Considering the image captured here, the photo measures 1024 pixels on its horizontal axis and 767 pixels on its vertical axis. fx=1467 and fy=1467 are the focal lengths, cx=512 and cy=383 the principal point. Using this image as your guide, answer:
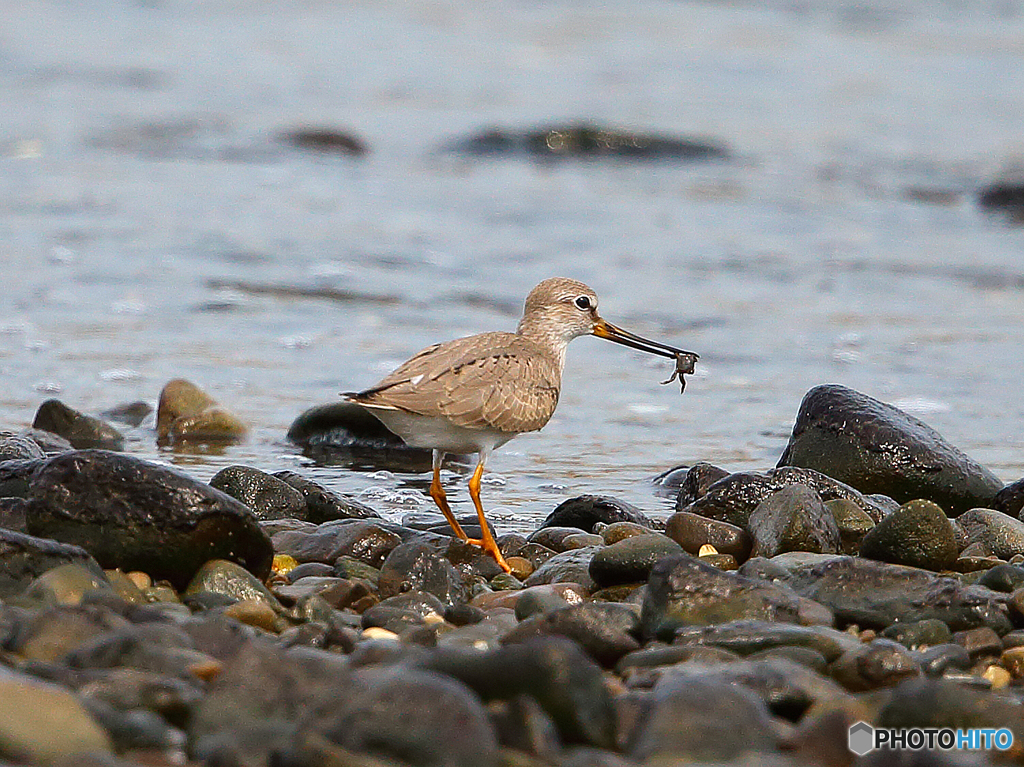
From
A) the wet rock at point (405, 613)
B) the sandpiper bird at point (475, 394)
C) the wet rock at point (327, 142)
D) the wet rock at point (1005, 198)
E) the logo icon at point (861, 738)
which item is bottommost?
the wet rock at point (405, 613)

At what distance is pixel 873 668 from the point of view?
416 cm

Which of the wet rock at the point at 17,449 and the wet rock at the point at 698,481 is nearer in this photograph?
the wet rock at the point at 17,449

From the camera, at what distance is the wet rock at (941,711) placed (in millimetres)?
3570

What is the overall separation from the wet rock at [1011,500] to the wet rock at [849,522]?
32.4 inches

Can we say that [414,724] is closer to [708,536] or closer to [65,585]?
[65,585]

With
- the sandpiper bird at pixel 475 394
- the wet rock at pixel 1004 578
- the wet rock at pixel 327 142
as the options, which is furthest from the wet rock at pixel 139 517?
the wet rock at pixel 327 142

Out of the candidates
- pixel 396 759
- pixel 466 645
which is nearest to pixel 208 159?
pixel 466 645

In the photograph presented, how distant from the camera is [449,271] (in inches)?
461

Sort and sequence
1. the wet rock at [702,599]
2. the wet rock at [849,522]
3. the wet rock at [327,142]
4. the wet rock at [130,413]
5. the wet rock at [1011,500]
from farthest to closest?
the wet rock at [327,142] → the wet rock at [130,413] → the wet rock at [1011,500] → the wet rock at [849,522] → the wet rock at [702,599]

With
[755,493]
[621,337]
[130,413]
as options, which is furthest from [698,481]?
[130,413]

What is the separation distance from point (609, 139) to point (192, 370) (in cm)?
865

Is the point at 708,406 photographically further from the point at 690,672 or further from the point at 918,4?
the point at 918,4

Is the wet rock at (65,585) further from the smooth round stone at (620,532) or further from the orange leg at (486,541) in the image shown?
the smooth round stone at (620,532)

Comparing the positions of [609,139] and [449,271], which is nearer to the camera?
[449,271]
